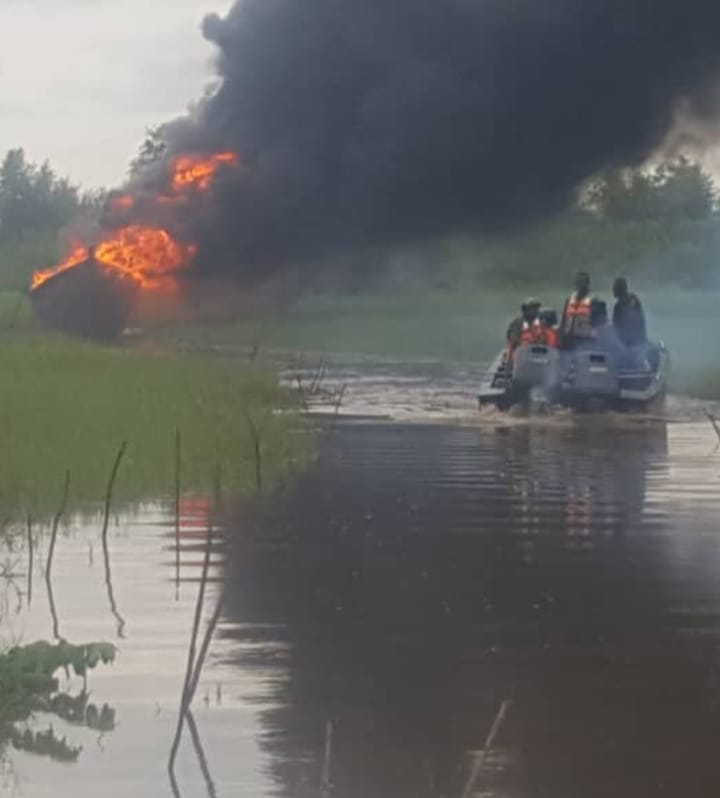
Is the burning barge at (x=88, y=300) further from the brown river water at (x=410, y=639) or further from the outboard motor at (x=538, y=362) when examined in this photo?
the brown river water at (x=410, y=639)

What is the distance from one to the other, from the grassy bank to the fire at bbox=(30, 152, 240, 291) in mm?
1240

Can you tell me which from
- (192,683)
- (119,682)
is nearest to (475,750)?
(192,683)

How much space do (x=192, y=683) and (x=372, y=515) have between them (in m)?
9.58

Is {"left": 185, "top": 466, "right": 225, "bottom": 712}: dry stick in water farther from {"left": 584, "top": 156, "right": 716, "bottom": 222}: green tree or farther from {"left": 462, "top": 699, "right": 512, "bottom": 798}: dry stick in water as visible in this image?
{"left": 584, "top": 156, "right": 716, "bottom": 222}: green tree

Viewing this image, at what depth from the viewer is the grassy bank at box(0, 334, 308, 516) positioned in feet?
70.0

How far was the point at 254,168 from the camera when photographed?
33281 mm

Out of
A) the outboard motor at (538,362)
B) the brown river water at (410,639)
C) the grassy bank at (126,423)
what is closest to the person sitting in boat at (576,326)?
the outboard motor at (538,362)

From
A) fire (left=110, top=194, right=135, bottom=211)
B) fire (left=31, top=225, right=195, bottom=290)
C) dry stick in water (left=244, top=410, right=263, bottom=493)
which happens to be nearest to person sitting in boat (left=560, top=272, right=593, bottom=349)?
fire (left=31, top=225, right=195, bottom=290)

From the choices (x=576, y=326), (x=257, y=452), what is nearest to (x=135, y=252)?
(x=576, y=326)

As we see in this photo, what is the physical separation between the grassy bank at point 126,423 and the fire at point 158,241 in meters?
1.24

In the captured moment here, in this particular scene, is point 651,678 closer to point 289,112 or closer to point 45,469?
point 45,469

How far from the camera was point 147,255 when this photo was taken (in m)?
34.4

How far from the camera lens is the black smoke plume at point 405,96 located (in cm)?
3272

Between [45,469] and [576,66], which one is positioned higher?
[576,66]
